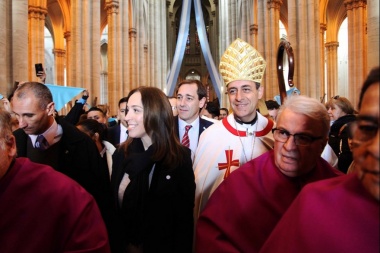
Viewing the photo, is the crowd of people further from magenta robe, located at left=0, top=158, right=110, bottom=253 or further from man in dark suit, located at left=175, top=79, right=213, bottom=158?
man in dark suit, located at left=175, top=79, right=213, bottom=158

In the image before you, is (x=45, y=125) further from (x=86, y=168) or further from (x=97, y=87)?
(x=97, y=87)

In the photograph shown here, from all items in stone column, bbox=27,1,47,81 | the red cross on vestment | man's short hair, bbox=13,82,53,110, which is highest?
stone column, bbox=27,1,47,81

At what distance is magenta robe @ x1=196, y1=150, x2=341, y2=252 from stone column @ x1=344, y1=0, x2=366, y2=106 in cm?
1733

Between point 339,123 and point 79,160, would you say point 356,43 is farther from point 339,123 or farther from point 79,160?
point 79,160

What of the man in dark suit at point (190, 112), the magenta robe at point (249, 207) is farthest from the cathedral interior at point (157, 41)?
the man in dark suit at point (190, 112)

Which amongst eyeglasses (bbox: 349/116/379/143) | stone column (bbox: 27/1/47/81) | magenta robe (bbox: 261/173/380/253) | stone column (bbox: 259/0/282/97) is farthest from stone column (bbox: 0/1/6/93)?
stone column (bbox: 27/1/47/81)

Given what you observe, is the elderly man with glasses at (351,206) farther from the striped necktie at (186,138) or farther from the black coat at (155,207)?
the striped necktie at (186,138)

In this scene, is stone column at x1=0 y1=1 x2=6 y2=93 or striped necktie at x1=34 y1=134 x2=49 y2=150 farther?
stone column at x1=0 y1=1 x2=6 y2=93

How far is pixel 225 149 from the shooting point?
3.72 meters

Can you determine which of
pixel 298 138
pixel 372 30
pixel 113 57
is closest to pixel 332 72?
pixel 113 57

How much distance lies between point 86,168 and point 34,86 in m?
0.76

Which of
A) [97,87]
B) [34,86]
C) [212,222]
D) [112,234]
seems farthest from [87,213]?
[97,87]

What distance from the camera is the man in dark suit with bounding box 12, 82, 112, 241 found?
124 inches

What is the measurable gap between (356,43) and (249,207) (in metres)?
18.6
